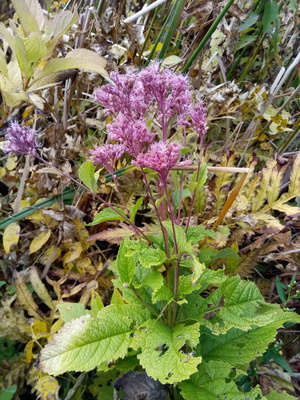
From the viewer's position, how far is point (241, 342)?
2.87 feet

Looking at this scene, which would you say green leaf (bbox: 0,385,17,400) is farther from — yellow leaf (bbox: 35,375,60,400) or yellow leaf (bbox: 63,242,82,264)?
yellow leaf (bbox: 63,242,82,264)

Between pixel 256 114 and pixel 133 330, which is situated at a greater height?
pixel 256 114

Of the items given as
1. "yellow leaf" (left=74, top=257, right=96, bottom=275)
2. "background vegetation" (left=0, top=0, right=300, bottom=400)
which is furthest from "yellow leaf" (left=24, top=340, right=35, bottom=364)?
"yellow leaf" (left=74, top=257, right=96, bottom=275)

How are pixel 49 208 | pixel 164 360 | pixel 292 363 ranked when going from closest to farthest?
pixel 164 360 < pixel 292 363 < pixel 49 208

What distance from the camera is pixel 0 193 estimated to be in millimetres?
1473

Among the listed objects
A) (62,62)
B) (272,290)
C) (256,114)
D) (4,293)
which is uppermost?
(62,62)

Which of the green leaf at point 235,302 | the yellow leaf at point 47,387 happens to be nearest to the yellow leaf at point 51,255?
the yellow leaf at point 47,387

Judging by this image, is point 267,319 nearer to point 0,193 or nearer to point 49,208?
point 49,208

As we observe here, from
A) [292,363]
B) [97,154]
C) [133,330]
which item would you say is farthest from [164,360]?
[292,363]

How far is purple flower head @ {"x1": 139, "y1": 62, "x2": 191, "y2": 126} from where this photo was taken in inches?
29.6

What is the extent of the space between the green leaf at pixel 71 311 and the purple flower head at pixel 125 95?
51cm

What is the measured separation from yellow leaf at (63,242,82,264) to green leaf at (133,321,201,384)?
38 centimetres

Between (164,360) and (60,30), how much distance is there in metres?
0.70

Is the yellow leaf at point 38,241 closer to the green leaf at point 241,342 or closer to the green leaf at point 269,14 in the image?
the green leaf at point 241,342
